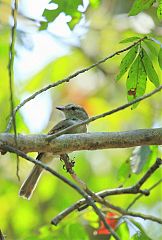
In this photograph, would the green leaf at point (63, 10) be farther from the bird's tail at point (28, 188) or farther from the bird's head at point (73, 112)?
the bird's head at point (73, 112)

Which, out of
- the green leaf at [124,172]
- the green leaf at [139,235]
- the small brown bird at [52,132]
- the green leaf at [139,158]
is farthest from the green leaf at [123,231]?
the small brown bird at [52,132]

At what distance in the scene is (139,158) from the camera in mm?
4285

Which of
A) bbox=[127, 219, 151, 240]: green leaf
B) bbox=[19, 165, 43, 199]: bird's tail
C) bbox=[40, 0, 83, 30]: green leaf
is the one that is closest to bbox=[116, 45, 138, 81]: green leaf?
bbox=[40, 0, 83, 30]: green leaf

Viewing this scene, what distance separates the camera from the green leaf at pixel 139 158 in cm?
425

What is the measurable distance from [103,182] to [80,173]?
501 millimetres

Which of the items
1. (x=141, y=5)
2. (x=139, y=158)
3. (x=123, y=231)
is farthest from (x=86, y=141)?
(x=139, y=158)

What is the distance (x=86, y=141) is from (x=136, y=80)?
1.71ft

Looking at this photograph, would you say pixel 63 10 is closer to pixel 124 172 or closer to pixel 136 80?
pixel 136 80

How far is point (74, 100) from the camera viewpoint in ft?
25.8

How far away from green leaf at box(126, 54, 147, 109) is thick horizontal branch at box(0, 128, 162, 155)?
284 mm

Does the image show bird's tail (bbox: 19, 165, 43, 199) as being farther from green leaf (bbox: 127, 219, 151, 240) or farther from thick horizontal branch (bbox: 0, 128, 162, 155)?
thick horizontal branch (bbox: 0, 128, 162, 155)

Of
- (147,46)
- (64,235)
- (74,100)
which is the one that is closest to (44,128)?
(74,100)

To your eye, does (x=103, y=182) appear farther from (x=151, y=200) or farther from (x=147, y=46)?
(x=147, y=46)

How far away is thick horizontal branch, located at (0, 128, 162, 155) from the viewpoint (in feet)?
9.82
